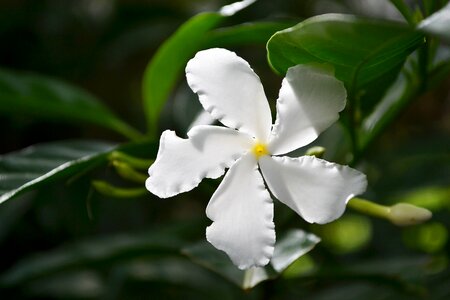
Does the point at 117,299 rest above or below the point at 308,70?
below

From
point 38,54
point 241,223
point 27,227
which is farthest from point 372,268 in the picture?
point 38,54

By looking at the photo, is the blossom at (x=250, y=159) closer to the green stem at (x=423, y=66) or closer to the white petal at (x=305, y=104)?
the white petal at (x=305, y=104)

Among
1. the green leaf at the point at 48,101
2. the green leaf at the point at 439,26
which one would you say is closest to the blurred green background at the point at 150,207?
the green leaf at the point at 48,101

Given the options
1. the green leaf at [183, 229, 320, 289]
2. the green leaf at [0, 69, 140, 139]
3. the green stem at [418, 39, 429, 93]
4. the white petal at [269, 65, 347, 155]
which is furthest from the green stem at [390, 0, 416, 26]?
the green leaf at [0, 69, 140, 139]

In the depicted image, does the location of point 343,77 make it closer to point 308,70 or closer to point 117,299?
point 308,70

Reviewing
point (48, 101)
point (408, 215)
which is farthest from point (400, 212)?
point (48, 101)

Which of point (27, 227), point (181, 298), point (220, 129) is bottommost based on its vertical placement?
point (181, 298)
